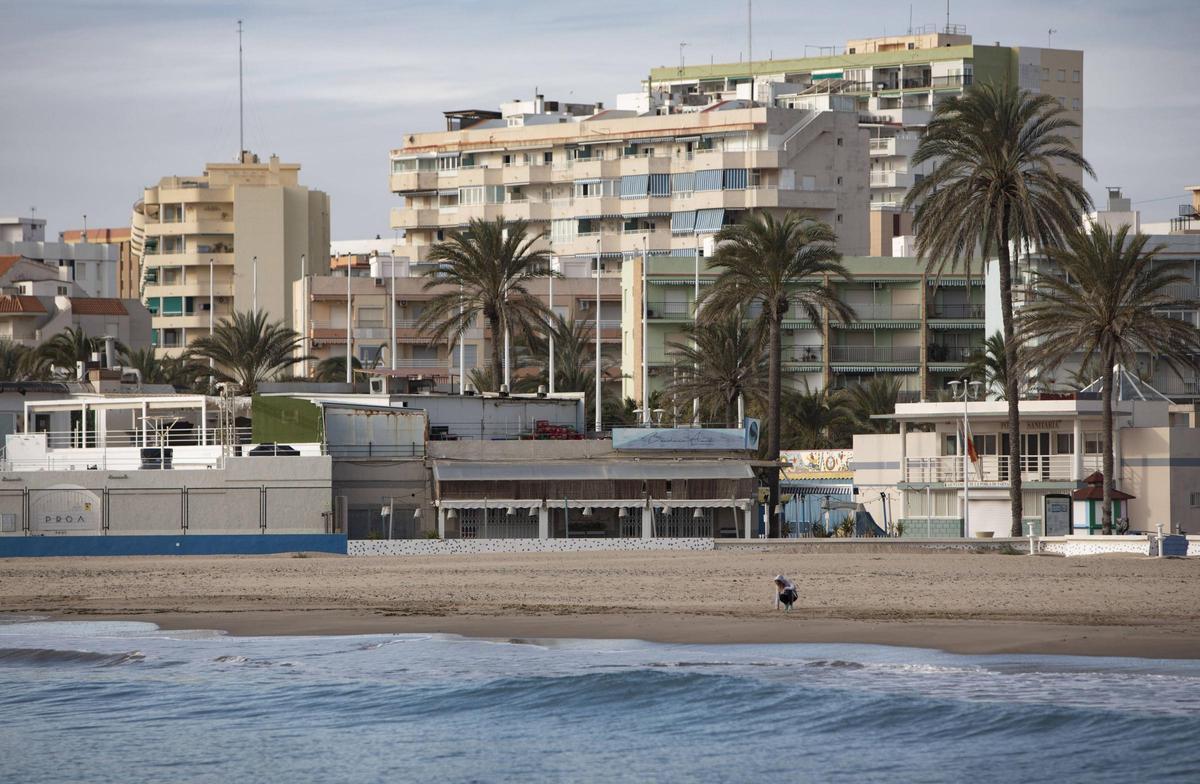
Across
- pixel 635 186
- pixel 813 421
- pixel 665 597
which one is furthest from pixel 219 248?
pixel 665 597

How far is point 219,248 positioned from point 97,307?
18894 mm

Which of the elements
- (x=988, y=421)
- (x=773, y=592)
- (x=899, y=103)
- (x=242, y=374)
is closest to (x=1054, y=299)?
(x=988, y=421)

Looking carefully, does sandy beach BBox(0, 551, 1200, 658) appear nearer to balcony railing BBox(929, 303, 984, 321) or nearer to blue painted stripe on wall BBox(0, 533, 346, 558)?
blue painted stripe on wall BBox(0, 533, 346, 558)

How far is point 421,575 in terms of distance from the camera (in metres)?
44.8

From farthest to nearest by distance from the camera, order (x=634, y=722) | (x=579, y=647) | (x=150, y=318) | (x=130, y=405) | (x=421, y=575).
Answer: (x=150, y=318)
(x=130, y=405)
(x=421, y=575)
(x=579, y=647)
(x=634, y=722)

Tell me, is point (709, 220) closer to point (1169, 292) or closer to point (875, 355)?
point (875, 355)

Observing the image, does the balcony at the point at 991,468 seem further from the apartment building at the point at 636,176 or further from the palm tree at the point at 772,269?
the apartment building at the point at 636,176

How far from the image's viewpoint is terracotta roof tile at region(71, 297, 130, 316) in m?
128

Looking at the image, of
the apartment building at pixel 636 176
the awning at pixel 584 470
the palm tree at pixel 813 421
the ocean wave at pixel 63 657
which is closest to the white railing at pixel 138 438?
the awning at pixel 584 470

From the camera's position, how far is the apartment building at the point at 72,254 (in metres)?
169

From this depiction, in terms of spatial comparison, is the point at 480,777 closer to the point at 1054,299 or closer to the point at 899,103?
the point at 1054,299

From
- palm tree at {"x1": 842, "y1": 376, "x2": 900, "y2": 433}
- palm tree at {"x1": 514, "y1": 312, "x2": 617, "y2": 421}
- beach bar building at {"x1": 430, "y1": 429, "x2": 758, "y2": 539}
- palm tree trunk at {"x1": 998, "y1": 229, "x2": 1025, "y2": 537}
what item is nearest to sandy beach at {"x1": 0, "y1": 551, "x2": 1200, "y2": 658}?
beach bar building at {"x1": 430, "y1": 429, "x2": 758, "y2": 539}

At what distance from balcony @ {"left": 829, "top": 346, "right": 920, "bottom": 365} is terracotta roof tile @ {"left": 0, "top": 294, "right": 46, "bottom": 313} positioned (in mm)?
57410

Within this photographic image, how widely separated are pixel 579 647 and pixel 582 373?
2536 inches
